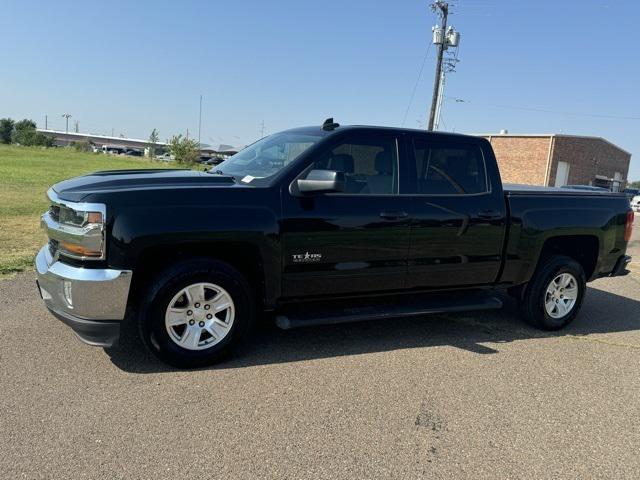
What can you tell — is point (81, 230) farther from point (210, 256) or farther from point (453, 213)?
point (453, 213)

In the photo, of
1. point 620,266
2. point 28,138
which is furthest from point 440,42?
point 28,138

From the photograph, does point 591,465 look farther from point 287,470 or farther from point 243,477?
point 243,477

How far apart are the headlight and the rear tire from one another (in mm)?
4232

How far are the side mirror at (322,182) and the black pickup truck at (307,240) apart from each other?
11 mm

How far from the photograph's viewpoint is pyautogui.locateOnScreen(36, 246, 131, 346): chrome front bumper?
3.64 m

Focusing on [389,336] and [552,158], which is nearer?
[389,336]

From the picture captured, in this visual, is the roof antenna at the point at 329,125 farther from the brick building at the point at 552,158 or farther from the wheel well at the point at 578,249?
the brick building at the point at 552,158

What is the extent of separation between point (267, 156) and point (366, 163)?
94 cm

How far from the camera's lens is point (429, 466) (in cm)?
297

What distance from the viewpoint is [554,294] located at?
Answer: 5.62 m

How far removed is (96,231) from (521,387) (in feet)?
11.1

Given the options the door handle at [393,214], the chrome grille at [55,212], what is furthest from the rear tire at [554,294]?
the chrome grille at [55,212]

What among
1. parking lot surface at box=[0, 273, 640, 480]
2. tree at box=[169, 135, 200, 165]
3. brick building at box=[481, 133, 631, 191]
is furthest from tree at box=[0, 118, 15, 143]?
parking lot surface at box=[0, 273, 640, 480]

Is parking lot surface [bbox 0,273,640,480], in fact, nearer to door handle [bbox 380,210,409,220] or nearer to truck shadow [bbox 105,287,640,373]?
truck shadow [bbox 105,287,640,373]
